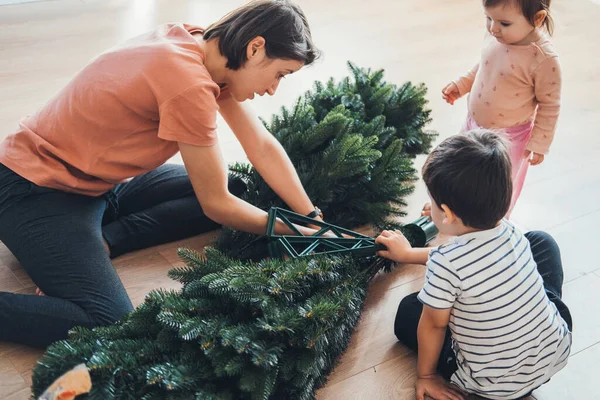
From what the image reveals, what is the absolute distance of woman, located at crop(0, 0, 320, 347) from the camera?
4.67 feet

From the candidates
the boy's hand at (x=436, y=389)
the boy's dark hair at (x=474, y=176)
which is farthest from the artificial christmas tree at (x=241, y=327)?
the boy's dark hair at (x=474, y=176)

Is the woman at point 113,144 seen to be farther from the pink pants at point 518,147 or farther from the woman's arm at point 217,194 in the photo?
the pink pants at point 518,147

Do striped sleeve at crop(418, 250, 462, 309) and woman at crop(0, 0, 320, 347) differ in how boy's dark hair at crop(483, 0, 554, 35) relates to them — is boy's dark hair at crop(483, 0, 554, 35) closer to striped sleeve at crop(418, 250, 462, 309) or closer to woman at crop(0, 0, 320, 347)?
woman at crop(0, 0, 320, 347)

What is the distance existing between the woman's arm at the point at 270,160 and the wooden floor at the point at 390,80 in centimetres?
29

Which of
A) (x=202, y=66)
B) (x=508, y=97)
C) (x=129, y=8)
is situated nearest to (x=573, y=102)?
(x=508, y=97)

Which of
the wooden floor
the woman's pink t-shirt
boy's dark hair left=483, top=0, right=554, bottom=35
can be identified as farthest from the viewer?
boy's dark hair left=483, top=0, right=554, bottom=35

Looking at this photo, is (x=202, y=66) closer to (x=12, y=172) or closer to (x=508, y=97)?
(x=12, y=172)

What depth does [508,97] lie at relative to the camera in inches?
72.4

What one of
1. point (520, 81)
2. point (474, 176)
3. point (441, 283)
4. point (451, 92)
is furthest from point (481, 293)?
point (451, 92)

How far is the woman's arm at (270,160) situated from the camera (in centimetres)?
169

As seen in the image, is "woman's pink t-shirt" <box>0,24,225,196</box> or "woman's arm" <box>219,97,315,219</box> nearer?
"woman's pink t-shirt" <box>0,24,225,196</box>

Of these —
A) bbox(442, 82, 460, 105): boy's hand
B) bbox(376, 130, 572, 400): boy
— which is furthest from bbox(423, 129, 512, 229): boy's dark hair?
bbox(442, 82, 460, 105): boy's hand

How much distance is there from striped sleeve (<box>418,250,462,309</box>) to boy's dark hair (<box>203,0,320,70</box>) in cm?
51

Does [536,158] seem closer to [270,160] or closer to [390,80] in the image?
[270,160]
